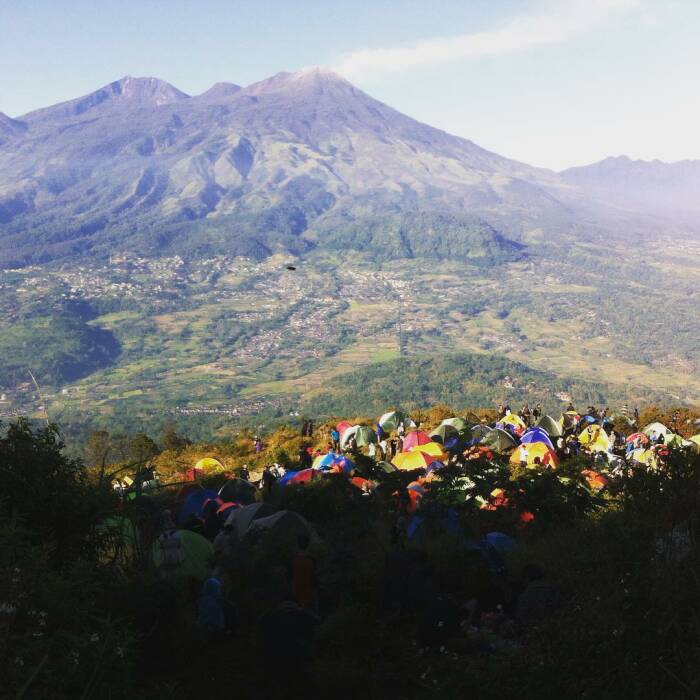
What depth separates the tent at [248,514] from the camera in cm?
1222

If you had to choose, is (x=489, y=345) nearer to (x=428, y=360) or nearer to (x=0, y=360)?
(x=428, y=360)

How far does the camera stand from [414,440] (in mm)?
19828

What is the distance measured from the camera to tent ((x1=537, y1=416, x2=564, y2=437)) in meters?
21.5

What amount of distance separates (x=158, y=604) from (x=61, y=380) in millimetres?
116876

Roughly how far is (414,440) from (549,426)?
14.8ft

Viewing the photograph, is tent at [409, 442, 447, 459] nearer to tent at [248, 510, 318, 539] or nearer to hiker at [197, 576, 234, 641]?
tent at [248, 510, 318, 539]

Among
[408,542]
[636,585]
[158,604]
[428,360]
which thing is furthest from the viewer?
[428,360]

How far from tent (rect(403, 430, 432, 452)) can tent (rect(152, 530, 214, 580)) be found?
31.2 feet

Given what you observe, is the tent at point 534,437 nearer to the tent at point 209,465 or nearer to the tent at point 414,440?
the tent at point 414,440

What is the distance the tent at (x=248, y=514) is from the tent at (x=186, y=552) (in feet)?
4.58

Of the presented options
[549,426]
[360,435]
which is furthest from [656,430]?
[360,435]

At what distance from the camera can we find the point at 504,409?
24.6 meters

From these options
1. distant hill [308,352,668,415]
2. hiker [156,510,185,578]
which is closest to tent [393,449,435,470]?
hiker [156,510,185,578]

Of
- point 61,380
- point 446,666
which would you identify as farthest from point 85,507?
point 61,380
